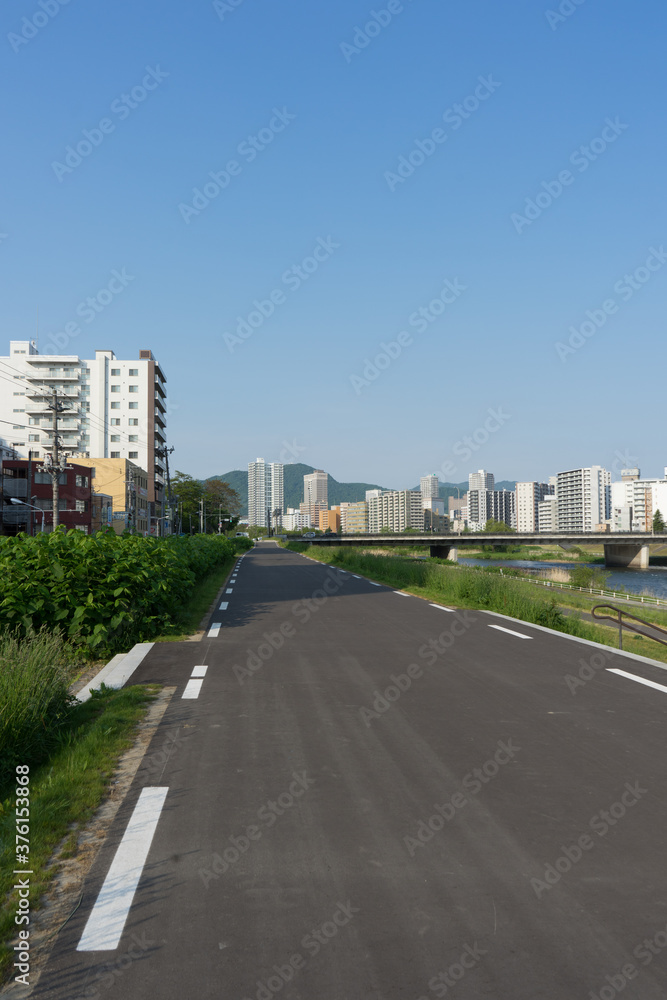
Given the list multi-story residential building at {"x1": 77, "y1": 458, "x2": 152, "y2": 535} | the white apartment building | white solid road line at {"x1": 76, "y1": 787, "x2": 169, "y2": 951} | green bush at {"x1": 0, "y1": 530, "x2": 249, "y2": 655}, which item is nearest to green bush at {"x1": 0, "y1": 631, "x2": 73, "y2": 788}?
white solid road line at {"x1": 76, "y1": 787, "x2": 169, "y2": 951}

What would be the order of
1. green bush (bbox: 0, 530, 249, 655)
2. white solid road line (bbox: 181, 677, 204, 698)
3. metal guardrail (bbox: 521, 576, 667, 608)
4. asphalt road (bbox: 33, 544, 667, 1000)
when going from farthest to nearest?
metal guardrail (bbox: 521, 576, 667, 608), green bush (bbox: 0, 530, 249, 655), white solid road line (bbox: 181, 677, 204, 698), asphalt road (bbox: 33, 544, 667, 1000)

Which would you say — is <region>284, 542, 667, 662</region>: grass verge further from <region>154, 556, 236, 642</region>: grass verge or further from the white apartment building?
the white apartment building

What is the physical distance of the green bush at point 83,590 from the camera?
9.91m

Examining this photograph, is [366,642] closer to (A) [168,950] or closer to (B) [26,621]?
(B) [26,621]

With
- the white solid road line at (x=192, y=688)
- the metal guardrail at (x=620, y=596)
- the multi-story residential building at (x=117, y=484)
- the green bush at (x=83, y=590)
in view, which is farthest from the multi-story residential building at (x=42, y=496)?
the white solid road line at (x=192, y=688)

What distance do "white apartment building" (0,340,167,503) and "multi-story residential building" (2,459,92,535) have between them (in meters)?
34.3

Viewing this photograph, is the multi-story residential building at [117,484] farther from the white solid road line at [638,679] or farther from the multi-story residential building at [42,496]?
the white solid road line at [638,679]

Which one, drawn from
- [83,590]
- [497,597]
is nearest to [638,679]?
[83,590]

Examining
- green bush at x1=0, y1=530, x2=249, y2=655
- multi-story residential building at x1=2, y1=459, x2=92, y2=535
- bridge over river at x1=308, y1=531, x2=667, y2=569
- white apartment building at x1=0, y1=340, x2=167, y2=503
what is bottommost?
bridge over river at x1=308, y1=531, x2=667, y2=569

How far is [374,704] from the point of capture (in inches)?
286

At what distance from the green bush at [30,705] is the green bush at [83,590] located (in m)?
2.37

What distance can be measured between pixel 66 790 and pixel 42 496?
2869 inches

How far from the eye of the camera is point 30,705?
19.2 ft

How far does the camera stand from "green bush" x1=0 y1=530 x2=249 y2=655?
390 inches
